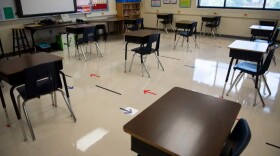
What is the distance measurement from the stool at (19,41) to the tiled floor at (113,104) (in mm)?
1420

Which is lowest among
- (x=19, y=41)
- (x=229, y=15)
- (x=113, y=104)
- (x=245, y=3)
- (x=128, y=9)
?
(x=113, y=104)

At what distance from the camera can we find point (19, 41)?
5852 mm

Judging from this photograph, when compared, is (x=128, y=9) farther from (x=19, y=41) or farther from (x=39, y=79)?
(x=39, y=79)

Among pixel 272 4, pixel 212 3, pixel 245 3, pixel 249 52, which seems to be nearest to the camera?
pixel 249 52

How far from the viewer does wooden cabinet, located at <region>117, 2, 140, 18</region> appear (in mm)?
8555

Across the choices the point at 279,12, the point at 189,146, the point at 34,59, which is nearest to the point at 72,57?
the point at 34,59

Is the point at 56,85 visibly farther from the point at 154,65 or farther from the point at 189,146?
the point at 154,65

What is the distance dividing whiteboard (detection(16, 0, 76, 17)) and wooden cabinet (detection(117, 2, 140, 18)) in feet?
7.32

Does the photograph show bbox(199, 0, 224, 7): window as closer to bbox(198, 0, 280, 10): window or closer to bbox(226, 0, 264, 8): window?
bbox(198, 0, 280, 10): window

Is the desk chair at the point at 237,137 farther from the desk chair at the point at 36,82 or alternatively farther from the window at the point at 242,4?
the window at the point at 242,4

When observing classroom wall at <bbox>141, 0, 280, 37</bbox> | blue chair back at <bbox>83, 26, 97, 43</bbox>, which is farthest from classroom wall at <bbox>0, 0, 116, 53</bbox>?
classroom wall at <bbox>141, 0, 280, 37</bbox>

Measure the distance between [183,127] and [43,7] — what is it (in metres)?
6.23

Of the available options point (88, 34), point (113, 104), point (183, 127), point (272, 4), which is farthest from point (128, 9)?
point (183, 127)

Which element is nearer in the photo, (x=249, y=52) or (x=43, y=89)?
(x=43, y=89)
